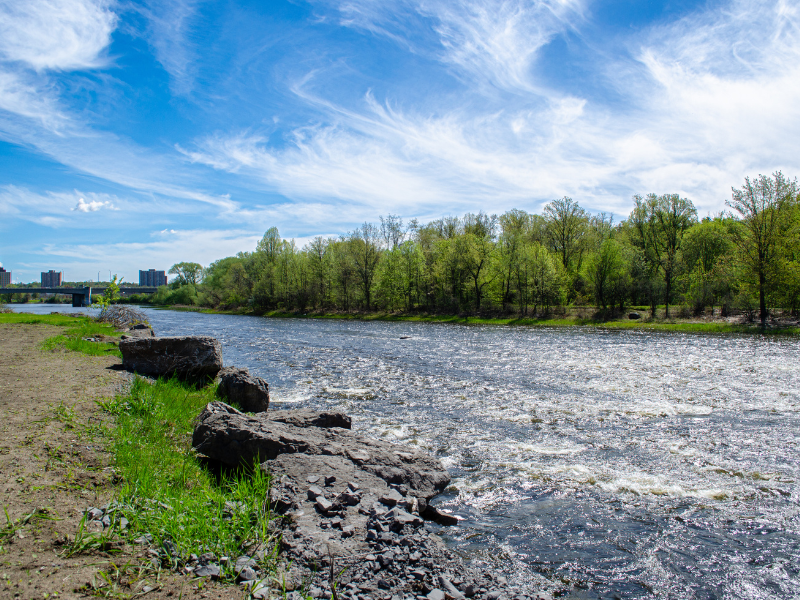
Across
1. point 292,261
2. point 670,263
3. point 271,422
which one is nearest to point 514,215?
point 670,263

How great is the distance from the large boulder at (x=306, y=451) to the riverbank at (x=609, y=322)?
45414 mm

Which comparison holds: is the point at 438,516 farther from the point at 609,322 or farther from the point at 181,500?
the point at 609,322

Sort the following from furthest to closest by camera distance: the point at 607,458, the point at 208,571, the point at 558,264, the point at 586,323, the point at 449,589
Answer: the point at 558,264 → the point at 586,323 → the point at 607,458 → the point at 449,589 → the point at 208,571

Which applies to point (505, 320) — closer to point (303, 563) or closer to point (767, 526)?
point (767, 526)

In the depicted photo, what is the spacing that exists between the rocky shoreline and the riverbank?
45995mm

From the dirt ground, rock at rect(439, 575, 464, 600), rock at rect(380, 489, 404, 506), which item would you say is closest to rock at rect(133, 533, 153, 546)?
the dirt ground

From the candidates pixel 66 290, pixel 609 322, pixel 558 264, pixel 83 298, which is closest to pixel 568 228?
pixel 558 264

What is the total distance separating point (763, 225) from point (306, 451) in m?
55.1

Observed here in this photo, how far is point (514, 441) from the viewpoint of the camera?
11.1 meters

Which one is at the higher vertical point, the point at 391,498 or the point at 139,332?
→ the point at 139,332

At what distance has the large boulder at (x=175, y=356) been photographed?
17.4 m

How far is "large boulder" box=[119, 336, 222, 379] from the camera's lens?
17.4 m

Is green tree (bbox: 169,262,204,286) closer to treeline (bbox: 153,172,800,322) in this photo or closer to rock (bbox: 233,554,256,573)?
treeline (bbox: 153,172,800,322)

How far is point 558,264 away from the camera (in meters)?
68.6
